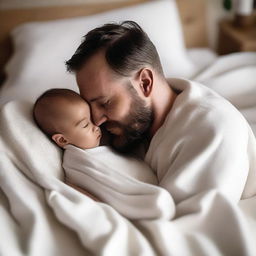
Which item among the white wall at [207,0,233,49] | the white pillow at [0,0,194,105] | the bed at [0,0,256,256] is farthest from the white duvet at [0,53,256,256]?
the white wall at [207,0,233,49]

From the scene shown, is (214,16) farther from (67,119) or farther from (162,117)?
(67,119)

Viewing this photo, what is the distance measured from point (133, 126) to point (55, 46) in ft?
1.76

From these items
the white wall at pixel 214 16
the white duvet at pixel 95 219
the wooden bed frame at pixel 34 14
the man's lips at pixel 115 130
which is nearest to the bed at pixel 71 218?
the white duvet at pixel 95 219

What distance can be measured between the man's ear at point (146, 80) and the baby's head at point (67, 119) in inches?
4.5

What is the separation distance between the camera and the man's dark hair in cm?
65

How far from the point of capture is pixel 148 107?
28.0 inches

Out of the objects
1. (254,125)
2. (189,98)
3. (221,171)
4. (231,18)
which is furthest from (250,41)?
(221,171)

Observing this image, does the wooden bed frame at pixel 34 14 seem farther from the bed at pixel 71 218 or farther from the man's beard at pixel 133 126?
the man's beard at pixel 133 126

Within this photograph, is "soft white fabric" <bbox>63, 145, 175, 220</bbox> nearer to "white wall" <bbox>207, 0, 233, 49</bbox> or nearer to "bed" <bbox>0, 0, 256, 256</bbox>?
"bed" <bbox>0, 0, 256, 256</bbox>

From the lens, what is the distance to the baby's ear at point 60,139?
72cm

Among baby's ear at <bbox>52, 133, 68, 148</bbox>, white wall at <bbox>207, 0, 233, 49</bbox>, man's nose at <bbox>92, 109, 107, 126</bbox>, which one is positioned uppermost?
man's nose at <bbox>92, 109, 107, 126</bbox>

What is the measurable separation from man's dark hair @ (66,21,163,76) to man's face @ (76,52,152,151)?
0.5 inches

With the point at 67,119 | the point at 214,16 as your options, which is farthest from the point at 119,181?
the point at 214,16

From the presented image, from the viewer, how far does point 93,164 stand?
656 mm
